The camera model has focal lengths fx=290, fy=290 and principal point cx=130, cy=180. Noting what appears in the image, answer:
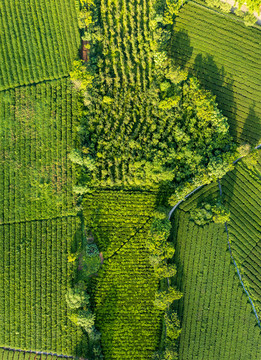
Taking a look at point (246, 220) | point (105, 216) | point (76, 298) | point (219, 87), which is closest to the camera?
point (76, 298)

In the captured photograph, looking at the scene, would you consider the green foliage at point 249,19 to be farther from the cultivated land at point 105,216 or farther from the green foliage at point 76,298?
the green foliage at point 76,298

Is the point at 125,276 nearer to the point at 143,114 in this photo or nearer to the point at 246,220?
the point at 246,220

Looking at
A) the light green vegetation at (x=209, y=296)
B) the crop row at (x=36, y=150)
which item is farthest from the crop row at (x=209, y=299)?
the crop row at (x=36, y=150)

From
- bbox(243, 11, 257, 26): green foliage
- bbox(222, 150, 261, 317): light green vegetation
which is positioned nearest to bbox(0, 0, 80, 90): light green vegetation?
bbox(243, 11, 257, 26): green foliage

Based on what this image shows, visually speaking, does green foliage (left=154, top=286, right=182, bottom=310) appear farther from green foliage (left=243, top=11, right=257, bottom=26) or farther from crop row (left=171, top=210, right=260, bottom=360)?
green foliage (left=243, top=11, right=257, bottom=26)

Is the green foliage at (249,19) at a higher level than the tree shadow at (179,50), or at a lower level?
higher

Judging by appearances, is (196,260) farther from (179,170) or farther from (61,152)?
(61,152)

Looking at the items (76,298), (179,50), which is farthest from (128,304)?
(179,50)
